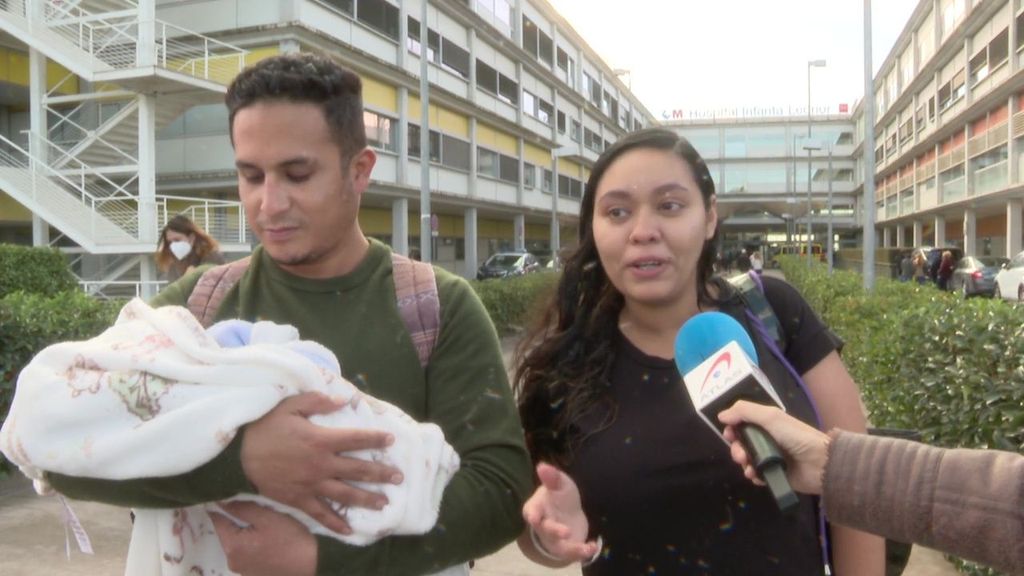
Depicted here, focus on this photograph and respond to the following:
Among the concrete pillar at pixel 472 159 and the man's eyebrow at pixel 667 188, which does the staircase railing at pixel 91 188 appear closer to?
the concrete pillar at pixel 472 159

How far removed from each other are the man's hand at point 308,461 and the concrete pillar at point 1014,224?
37.0m

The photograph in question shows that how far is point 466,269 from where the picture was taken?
114 feet

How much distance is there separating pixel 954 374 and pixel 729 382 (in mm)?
3639

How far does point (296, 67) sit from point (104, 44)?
19.2m

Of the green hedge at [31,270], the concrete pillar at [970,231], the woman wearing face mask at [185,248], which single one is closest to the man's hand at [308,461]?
the woman wearing face mask at [185,248]

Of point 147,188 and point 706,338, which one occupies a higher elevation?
→ point 147,188

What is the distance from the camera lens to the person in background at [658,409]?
1.89 meters

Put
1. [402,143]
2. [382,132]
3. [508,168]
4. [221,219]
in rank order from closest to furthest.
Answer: [221,219] < [382,132] < [402,143] < [508,168]

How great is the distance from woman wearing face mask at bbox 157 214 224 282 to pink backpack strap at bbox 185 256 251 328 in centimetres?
475

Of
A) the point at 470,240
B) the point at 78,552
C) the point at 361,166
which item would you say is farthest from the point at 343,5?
the point at 361,166

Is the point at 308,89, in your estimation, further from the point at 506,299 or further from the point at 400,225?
the point at 400,225

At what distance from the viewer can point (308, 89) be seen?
1695 millimetres

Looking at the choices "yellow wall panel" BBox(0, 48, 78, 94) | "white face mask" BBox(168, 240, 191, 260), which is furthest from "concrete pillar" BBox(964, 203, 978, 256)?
"white face mask" BBox(168, 240, 191, 260)

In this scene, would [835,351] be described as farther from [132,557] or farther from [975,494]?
[132,557]
